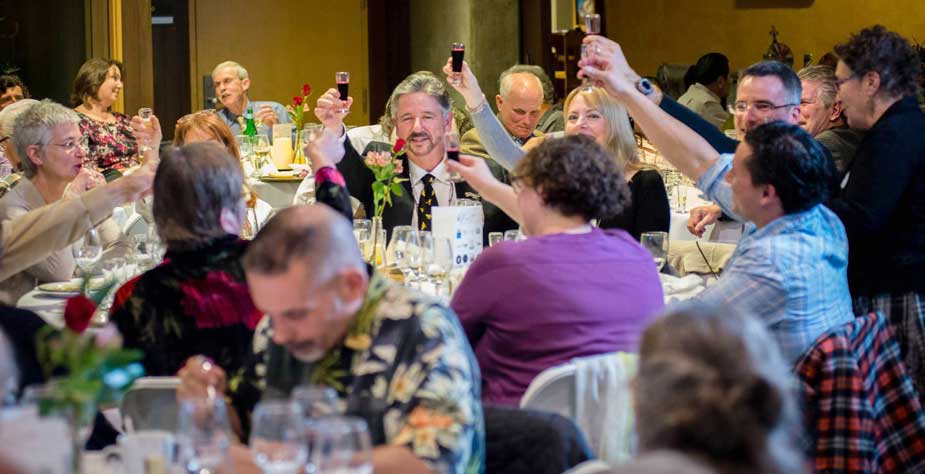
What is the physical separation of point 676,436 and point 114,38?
412 inches

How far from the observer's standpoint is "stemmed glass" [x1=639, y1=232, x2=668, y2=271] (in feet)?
14.4

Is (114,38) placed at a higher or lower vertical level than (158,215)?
higher

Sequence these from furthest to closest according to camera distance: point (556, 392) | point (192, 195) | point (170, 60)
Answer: point (170, 60), point (192, 195), point (556, 392)

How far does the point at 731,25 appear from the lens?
13.2 meters

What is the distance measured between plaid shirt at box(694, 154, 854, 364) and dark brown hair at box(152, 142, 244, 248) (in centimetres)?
124

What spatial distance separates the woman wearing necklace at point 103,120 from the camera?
29.7ft

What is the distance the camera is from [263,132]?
868 cm

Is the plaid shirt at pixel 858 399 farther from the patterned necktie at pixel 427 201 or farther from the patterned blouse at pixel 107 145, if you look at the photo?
the patterned blouse at pixel 107 145

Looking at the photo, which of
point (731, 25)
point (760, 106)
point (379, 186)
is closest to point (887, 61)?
point (760, 106)

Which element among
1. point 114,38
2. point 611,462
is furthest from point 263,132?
point 611,462

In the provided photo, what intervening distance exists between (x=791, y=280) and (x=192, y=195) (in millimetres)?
1538

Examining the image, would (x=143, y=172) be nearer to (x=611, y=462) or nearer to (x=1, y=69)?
(x=611, y=462)

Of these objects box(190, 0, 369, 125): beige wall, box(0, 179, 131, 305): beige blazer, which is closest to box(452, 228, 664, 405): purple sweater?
box(0, 179, 131, 305): beige blazer

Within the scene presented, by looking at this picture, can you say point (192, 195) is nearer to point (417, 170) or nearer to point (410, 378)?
point (410, 378)
